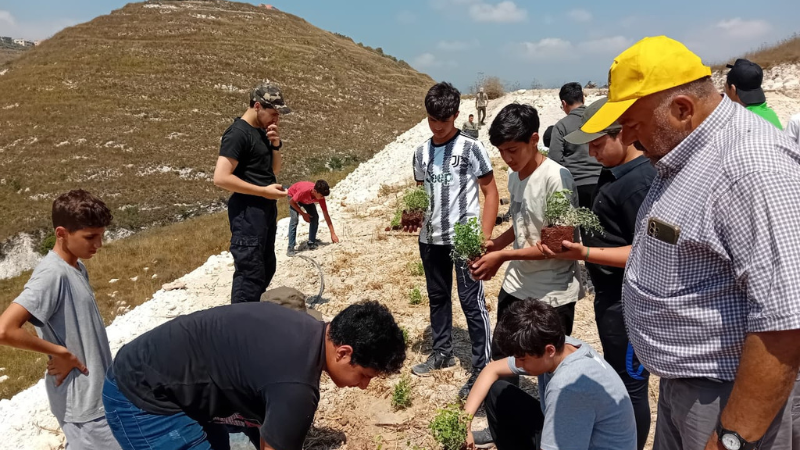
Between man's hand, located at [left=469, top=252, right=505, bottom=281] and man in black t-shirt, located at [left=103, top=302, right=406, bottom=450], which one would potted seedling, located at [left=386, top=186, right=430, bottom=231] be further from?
man in black t-shirt, located at [left=103, top=302, right=406, bottom=450]

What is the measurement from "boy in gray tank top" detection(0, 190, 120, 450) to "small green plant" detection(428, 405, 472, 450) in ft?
6.14

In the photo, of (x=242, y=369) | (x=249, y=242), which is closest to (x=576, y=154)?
(x=249, y=242)

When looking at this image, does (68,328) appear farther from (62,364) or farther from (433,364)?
(433,364)

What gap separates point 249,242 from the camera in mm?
3969

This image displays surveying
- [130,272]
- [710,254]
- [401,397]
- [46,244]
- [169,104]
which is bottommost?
[46,244]

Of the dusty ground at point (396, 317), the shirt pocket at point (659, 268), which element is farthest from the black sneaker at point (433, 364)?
the shirt pocket at point (659, 268)

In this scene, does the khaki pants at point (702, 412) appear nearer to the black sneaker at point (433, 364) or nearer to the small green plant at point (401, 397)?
the small green plant at point (401, 397)

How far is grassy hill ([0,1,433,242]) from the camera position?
25281 millimetres

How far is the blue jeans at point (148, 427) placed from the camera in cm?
225

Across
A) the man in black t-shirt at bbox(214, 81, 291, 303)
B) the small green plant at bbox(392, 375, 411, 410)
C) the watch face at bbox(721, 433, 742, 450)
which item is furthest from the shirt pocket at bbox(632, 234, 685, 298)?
the man in black t-shirt at bbox(214, 81, 291, 303)

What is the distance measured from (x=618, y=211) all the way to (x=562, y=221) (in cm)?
Result: 33

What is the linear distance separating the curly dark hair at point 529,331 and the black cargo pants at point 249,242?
2275mm

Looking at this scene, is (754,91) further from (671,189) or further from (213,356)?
(213,356)

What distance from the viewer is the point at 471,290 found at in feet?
12.6
